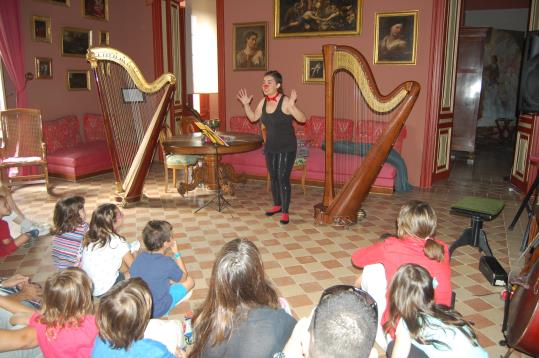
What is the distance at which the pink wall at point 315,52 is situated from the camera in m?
6.45

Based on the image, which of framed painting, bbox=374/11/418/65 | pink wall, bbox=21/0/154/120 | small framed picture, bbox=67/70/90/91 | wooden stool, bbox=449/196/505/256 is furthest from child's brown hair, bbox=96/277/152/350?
small framed picture, bbox=67/70/90/91

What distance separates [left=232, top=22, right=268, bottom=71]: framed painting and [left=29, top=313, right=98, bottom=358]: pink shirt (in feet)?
20.9

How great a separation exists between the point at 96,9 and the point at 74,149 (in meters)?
2.62

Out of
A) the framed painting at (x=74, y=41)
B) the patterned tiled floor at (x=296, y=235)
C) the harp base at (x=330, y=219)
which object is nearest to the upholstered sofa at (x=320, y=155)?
the patterned tiled floor at (x=296, y=235)

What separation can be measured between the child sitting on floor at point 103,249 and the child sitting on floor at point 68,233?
0.46ft

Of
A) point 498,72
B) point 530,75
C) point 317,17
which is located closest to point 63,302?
point 530,75

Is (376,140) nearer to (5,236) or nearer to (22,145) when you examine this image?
(5,236)

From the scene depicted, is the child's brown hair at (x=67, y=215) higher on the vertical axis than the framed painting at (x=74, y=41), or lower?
lower

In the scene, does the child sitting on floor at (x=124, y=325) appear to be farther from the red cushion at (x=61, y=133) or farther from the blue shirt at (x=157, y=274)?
the red cushion at (x=61, y=133)

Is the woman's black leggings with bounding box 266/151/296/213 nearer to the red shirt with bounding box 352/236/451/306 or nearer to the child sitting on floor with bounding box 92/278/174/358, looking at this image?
the red shirt with bounding box 352/236/451/306

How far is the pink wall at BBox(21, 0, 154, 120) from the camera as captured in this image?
6777 mm

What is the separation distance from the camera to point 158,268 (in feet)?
8.08

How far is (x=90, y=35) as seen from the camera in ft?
25.1

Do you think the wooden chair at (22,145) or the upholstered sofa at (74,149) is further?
→ the upholstered sofa at (74,149)
